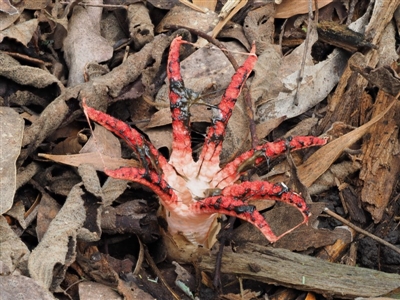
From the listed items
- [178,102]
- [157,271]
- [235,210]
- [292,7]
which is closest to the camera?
[235,210]

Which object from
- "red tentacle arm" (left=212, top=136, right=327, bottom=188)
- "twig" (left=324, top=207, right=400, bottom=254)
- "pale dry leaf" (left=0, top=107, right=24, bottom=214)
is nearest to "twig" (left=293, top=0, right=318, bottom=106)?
"twig" (left=324, top=207, right=400, bottom=254)

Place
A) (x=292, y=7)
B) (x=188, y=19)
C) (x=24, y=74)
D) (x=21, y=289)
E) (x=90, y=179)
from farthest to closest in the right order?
(x=292, y=7) → (x=188, y=19) → (x=24, y=74) → (x=90, y=179) → (x=21, y=289)

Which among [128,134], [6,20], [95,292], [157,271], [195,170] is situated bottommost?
[157,271]

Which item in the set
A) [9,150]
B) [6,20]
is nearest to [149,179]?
[9,150]

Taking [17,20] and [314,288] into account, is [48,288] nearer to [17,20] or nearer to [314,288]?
[314,288]

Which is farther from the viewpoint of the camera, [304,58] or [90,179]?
[304,58]

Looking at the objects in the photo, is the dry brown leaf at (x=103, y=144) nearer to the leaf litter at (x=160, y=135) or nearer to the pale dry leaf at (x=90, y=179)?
the leaf litter at (x=160, y=135)

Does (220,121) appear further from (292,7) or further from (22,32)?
(292,7)
